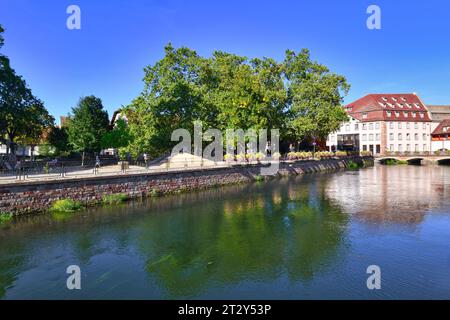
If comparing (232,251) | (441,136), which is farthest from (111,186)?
(441,136)

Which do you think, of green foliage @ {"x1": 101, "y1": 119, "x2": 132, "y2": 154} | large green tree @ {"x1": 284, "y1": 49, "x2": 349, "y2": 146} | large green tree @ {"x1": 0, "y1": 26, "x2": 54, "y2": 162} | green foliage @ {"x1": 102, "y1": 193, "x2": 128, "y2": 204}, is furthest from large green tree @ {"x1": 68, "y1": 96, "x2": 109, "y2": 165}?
large green tree @ {"x1": 284, "y1": 49, "x2": 349, "y2": 146}

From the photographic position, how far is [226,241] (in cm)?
1706

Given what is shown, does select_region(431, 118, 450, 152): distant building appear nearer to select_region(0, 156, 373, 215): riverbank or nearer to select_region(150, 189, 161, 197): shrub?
select_region(0, 156, 373, 215): riverbank

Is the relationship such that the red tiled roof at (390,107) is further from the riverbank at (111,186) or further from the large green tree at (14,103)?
the large green tree at (14,103)

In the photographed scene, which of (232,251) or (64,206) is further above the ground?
(64,206)

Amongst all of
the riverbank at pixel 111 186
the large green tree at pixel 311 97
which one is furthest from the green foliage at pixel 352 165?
the riverbank at pixel 111 186

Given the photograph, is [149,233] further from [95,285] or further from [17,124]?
[17,124]

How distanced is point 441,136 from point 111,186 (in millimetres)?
83291

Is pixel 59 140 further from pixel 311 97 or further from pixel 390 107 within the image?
pixel 390 107

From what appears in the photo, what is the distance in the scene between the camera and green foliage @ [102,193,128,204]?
85.3 ft

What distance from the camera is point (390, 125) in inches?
3246

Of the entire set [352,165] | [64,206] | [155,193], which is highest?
[352,165]

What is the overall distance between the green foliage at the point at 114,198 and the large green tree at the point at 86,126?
57.2 ft

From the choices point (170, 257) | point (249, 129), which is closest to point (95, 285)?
point (170, 257)
